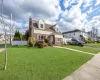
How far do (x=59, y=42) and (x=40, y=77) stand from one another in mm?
24769

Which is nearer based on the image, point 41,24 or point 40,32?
point 40,32

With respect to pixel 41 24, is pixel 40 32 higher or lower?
lower

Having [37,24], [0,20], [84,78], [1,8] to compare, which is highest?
[37,24]

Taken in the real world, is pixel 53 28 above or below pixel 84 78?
above

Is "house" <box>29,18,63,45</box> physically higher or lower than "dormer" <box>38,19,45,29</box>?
lower

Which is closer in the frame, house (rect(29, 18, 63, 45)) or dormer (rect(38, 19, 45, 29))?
house (rect(29, 18, 63, 45))

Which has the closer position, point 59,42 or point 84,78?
point 84,78

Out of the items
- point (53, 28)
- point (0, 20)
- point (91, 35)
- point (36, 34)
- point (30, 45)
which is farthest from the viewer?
point (91, 35)

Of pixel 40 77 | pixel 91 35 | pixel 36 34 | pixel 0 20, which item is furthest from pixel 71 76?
pixel 91 35

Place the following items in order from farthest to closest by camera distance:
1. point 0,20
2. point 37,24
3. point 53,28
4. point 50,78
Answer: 1. point 53,28
2. point 37,24
3. point 0,20
4. point 50,78

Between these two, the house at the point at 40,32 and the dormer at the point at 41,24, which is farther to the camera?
the dormer at the point at 41,24

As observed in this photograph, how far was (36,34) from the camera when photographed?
25.2 metres

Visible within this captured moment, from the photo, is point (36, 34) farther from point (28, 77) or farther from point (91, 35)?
point (91, 35)

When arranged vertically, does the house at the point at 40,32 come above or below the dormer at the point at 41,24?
below
